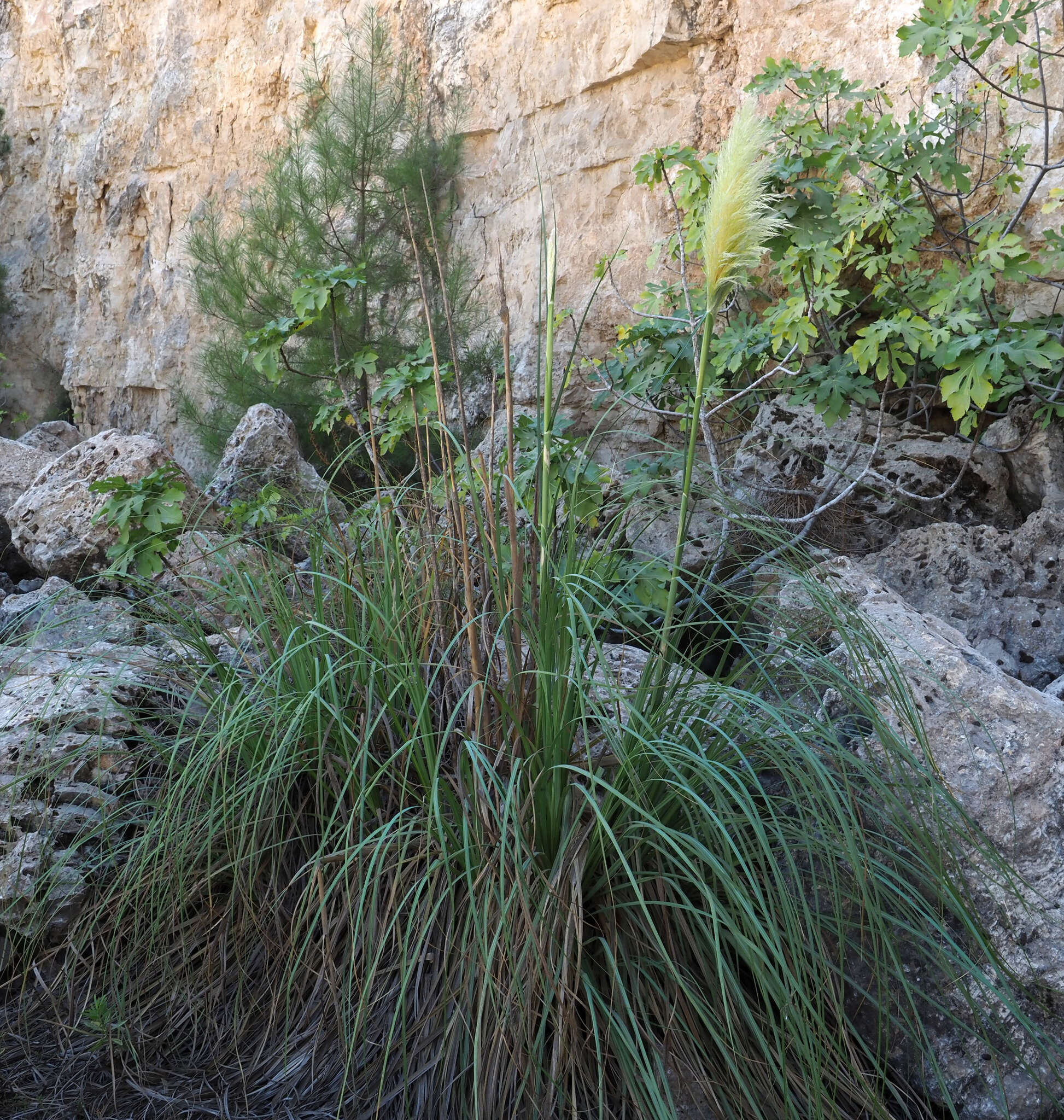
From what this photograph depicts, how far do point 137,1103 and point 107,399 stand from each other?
901cm

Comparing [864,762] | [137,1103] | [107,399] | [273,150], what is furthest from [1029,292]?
[107,399]

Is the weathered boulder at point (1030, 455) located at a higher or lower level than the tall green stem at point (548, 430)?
lower

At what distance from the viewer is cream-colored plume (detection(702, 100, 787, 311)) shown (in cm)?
135

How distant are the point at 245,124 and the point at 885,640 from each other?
25.6ft

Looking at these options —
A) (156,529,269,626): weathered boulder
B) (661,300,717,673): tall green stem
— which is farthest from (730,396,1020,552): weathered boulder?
(661,300,717,673): tall green stem

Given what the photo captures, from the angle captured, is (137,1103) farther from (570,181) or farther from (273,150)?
(273,150)

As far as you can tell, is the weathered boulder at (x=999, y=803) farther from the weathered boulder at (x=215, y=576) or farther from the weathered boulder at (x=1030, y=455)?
the weathered boulder at (x=1030, y=455)

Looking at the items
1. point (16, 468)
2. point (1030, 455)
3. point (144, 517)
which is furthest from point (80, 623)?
point (16, 468)

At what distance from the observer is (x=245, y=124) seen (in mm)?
8195

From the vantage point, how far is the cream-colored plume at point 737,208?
4.44 ft

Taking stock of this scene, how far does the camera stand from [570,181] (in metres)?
5.80

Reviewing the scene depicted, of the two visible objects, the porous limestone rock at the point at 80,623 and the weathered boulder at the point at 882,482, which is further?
the weathered boulder at the point at 882,482

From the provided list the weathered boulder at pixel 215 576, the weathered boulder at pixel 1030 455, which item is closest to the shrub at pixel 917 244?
the weathered boulder at pixel 1030 455

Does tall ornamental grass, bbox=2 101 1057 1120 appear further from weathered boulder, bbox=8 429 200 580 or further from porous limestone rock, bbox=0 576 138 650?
weathered boulder, bbox=8 429 200 580
